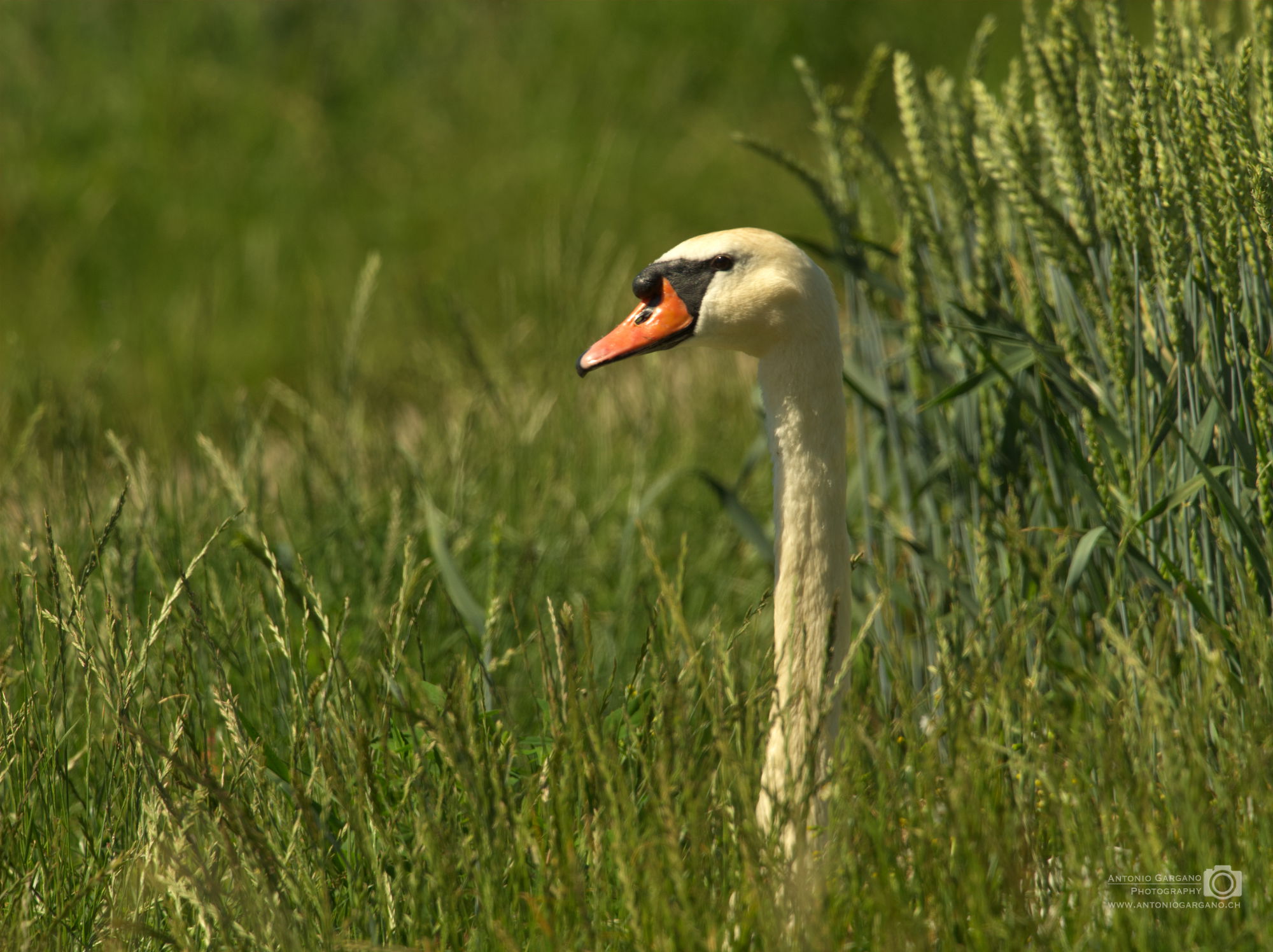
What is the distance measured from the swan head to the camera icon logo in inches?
34.2

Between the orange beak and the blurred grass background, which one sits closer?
the orange beak

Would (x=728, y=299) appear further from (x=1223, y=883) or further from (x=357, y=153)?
(x=357, y=153)

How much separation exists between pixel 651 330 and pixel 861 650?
889mm

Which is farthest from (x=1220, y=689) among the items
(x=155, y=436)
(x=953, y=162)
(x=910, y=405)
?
(x=155, y=436)

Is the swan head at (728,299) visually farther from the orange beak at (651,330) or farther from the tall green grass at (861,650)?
the tall green grass at (861,650)

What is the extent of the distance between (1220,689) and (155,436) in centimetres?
258

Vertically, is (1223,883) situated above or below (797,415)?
below

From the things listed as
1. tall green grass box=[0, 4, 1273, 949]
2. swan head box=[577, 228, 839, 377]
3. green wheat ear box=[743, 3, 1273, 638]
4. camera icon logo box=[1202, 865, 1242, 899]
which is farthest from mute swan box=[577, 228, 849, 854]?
camera icon logo box=[1202, 865, 1242, 899]

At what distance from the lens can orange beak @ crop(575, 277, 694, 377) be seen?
6.28 feet

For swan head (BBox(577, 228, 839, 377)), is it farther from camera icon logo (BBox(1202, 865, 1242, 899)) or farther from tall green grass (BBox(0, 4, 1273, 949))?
camera icon logo (BBox(1202, 865, 1242, 899))

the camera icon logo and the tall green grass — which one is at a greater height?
the tall green grass

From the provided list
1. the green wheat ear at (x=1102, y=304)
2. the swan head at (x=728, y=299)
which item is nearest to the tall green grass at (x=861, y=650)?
the green wheat ear at (x=1102, y=304)

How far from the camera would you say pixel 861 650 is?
2445 mm

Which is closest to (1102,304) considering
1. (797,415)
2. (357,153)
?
(797,415)
